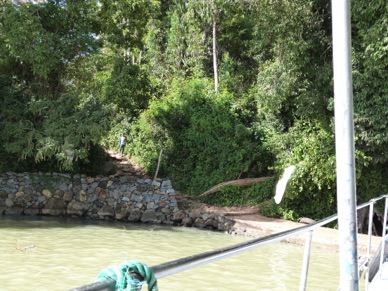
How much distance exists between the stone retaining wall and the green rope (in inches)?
554

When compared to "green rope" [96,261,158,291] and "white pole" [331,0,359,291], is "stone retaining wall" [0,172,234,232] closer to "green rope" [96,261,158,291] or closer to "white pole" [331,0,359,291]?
"white pole" [331,0,359,291]

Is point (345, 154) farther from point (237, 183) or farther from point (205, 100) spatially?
point (205, 100)

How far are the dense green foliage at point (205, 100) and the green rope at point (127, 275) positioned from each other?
12.7 meters

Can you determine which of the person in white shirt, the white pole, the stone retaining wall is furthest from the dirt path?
the white pole

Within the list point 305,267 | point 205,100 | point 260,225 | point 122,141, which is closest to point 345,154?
point 305,267

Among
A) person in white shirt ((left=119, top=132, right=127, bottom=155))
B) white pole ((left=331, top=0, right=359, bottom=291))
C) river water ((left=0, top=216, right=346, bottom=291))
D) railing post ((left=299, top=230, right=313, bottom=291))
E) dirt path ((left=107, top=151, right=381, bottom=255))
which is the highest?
person in white shirt ((left=119, top=132, right=127, bottom=155))

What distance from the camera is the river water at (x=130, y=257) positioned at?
7.55 metres

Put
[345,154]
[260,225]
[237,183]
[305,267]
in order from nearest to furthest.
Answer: [345,154]
[305,267]
[260,225]
[237,183]

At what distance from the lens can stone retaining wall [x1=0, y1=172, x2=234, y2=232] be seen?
15539mm

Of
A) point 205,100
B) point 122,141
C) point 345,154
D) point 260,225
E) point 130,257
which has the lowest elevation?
point 130,257

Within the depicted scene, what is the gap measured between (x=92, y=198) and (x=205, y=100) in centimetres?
620

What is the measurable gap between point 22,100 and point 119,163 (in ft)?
17.9

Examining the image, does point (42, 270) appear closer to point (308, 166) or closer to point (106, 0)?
point (308, 166)

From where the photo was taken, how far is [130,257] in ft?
31.3
